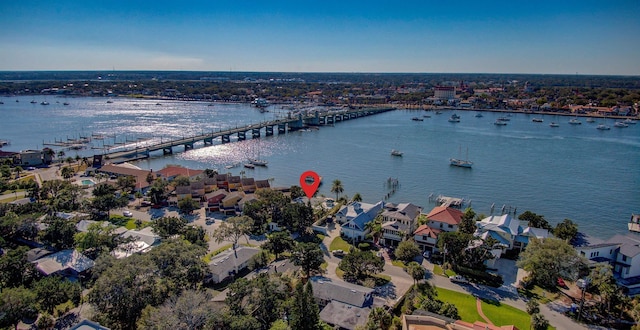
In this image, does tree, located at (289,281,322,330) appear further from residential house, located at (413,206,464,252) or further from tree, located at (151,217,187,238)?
tree, located at (151,217,187,238)

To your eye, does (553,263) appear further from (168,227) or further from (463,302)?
Answer: (168,227)

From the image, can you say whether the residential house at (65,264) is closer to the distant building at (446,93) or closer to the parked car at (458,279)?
the parked car at (458,279)

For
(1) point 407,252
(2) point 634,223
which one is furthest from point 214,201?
(2) point 634,223

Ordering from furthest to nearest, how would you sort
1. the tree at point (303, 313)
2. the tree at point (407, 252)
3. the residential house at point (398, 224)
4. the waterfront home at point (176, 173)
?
the waterfront home at point (176, 173) → the residential house at point (398, 224) → the tree at point (407, 252) → the tree at point (303, 313)

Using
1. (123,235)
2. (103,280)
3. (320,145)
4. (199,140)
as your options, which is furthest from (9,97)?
(103,280)

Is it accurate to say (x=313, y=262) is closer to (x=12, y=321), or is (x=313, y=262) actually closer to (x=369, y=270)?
(x=369, y=270)

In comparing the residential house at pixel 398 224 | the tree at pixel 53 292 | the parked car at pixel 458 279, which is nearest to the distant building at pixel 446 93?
the residential house at pixel 398 224
